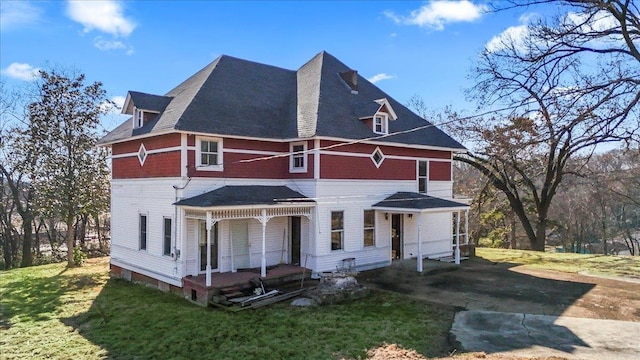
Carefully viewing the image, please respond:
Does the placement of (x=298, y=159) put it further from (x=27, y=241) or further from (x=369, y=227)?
(x=27, y=241)

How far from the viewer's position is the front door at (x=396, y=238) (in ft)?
63.9

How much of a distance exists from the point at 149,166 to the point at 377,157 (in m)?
9.26

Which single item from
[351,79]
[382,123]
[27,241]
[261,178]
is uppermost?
[351,79]

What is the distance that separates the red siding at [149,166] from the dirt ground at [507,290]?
8066 mm

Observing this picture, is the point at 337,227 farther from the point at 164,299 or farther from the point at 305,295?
the point at 164,299

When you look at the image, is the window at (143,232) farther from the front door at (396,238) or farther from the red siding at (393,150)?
the front door at (396,238)

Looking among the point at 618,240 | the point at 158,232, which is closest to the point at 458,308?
the point at 158,232

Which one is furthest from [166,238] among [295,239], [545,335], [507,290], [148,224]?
[545,335]

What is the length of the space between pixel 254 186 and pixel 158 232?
391 cm

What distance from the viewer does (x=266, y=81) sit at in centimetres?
1975

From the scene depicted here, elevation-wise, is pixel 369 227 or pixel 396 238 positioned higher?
pixel 369 227

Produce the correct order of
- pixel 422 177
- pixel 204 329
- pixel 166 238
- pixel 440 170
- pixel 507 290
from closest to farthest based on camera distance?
pixel 204 329 → pixel 507 290 → pixel 166 238 → pixel 422 177 → pixel 440 170

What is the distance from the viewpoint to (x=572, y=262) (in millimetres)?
21156

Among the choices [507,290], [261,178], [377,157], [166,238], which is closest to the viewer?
[507,290]
